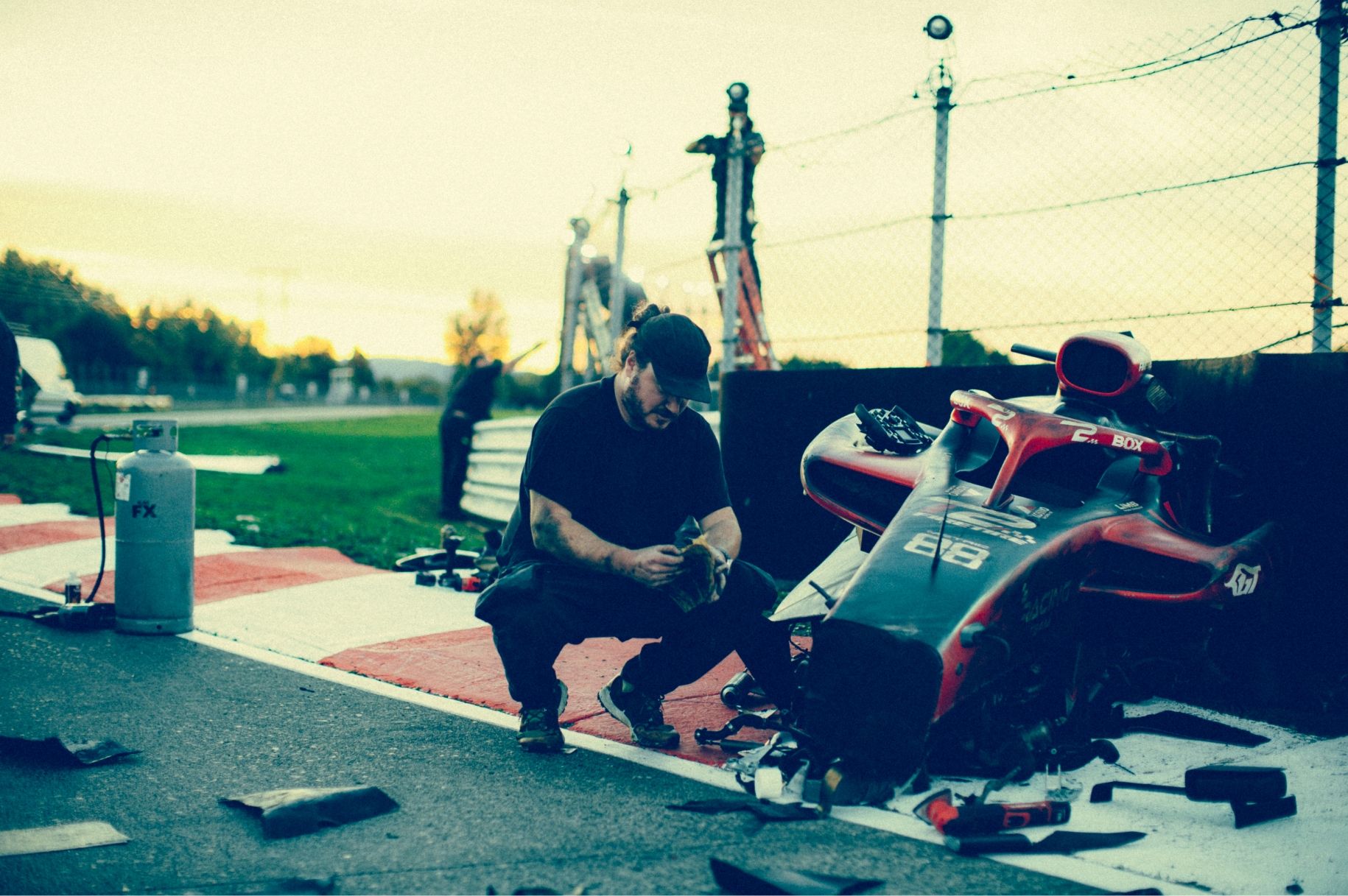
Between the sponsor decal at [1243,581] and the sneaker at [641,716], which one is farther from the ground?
the sponsor decal at [1243,581]

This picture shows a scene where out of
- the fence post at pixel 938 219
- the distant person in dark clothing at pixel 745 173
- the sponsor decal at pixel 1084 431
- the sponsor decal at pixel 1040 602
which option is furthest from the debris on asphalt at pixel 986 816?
the distant person in dark clothing at pixel 745 173

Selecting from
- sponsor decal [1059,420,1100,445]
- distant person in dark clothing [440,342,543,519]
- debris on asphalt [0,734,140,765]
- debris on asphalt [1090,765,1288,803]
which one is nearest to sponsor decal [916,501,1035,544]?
sponsor decal [1059,420,1100,445]

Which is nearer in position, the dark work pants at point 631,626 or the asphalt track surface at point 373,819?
the asphalt track surface at point 373,819

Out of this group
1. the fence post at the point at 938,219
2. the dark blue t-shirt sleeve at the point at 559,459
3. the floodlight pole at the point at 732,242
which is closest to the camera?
the dark blue t-shirt sleeve at the point at 559,459

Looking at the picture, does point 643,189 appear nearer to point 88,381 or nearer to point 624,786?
point 624,786

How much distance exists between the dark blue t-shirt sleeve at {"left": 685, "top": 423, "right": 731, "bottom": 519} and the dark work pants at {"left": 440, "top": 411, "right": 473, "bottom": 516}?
7032 millimetres

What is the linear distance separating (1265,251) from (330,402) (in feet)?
289

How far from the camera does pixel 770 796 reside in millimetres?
3352

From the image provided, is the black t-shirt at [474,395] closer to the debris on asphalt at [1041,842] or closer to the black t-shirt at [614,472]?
the black t-shirt at [614,472]

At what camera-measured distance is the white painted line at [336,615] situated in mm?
5477

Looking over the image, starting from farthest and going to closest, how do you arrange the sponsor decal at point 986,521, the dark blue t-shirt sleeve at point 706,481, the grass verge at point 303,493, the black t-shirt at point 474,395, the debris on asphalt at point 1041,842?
the black t-shirt at point 474,395 < the grass verge at point 303,493 < the dark blue t-shirt sleeve at point 706,481 < the sponsor decal at point 986,521 < the debris on asphalt at point 1041,842

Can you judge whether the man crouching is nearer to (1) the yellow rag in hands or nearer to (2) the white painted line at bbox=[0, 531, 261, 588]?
(1) the yellow rag in hands

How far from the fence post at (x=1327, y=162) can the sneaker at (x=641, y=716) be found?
2859mm

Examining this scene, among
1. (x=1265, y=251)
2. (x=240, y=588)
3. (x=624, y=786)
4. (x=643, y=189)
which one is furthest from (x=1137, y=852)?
(x=643, y=189)
